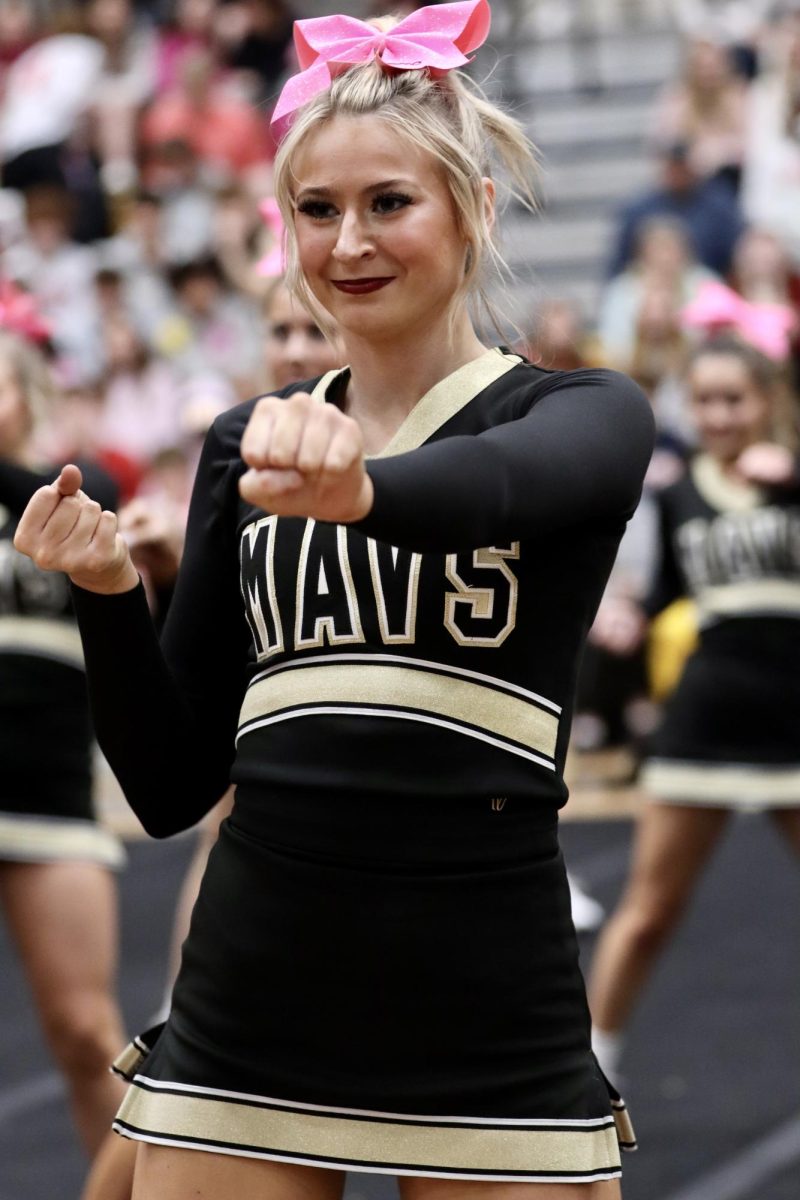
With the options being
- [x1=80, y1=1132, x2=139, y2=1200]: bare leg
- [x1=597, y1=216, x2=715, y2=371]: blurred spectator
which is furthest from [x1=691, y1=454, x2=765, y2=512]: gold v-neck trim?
[x1=597, y1=216, x2=715, y2=371]: blurred spectator

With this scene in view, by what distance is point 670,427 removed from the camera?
29.5 feet

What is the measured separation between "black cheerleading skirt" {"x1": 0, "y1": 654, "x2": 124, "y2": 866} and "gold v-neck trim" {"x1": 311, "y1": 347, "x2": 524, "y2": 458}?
204cm

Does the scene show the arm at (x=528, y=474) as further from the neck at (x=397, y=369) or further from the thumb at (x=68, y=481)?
the thumb at (x=68, y=481)

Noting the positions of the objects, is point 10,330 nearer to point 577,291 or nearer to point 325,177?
point 325,177

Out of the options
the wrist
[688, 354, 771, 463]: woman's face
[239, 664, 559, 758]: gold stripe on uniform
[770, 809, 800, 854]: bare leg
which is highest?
the wrist

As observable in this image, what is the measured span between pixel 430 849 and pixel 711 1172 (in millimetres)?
2672

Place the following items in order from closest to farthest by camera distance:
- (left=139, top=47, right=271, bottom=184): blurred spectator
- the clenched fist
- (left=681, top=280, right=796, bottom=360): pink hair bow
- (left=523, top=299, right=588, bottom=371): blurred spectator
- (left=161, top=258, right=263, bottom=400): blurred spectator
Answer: the clenched fist → (left=681, top=280, right=796, bottom=360): pink hair bow → (left=523, top=299, right=588, bottom=371): blurred spectator → (left=161, top=258, right=263, bottom=400): blurred spectator → (left=139, top=47, right=271, bottom=184): blurred spectator

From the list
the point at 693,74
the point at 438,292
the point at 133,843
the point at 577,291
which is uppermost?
the point at 438,292

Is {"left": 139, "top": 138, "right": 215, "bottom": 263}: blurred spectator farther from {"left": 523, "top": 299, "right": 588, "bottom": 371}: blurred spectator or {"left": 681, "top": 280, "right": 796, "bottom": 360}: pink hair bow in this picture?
{"left": 681, "top": 280, "right": 796, "bottom": 360}: pink hair bow

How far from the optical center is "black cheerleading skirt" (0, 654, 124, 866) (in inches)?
153

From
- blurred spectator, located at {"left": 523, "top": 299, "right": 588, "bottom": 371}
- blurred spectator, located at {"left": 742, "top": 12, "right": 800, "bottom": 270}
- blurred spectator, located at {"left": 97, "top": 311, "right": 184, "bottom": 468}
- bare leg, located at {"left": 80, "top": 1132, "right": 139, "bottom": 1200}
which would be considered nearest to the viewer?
bare leg, located at {"left": 80, "top": 1132, "right": 139, "bottom": 1200}

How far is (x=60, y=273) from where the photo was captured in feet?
36.7

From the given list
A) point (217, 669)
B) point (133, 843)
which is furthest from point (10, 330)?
point (133, 843)

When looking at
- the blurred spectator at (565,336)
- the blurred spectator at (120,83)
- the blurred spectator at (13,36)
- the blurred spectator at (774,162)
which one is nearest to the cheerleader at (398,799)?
the blurred spectator at (565,336)
